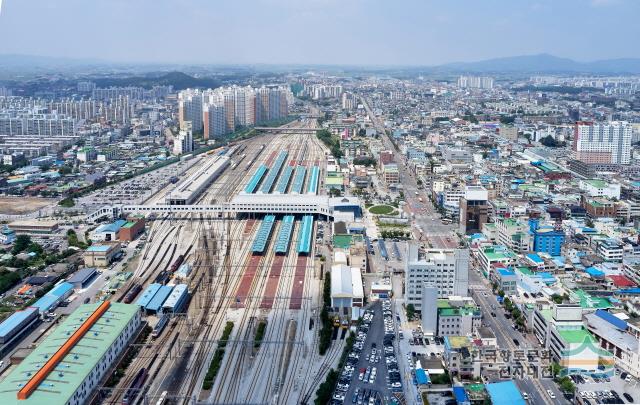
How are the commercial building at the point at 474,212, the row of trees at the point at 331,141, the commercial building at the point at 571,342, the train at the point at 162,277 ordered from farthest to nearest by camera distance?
the row of trees at the point at 331,141
the commercial building at the point at 474,212
the train at the point at 162,277
the commercial building at the point at 571,342

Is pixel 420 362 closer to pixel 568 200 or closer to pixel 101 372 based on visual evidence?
pixel 101 372

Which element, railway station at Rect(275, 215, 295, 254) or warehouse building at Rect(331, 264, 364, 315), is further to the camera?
railway station at Rect(275, 215, 295, 254)

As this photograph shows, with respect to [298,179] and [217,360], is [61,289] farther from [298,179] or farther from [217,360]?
[298,179]

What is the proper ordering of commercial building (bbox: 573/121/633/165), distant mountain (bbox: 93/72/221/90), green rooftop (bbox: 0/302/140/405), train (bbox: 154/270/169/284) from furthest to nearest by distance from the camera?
distant mountain (bbox: 93/72/221/90), commercial building (bbox: 573/121/633/165), train (bbox: 154/270/169/284), green rooftop (bbox: 0/302/140/405)

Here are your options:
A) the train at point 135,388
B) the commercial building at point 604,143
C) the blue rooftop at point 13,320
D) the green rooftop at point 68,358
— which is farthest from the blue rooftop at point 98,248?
the commercial building at point 604,143

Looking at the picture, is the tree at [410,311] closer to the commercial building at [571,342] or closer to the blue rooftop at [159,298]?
the commercial building at [571,342]

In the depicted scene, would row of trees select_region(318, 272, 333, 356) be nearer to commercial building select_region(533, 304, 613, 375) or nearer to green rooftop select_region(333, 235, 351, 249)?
green rooftop select_region(333, 235, 351, 249)

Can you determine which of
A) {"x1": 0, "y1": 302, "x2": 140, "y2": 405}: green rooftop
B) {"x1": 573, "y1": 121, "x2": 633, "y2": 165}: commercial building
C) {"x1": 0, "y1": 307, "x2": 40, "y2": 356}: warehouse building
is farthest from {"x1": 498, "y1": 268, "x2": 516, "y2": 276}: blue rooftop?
{"x1": 573, "y1": 121, "x2": 633, "y2": 165}: commercial building
